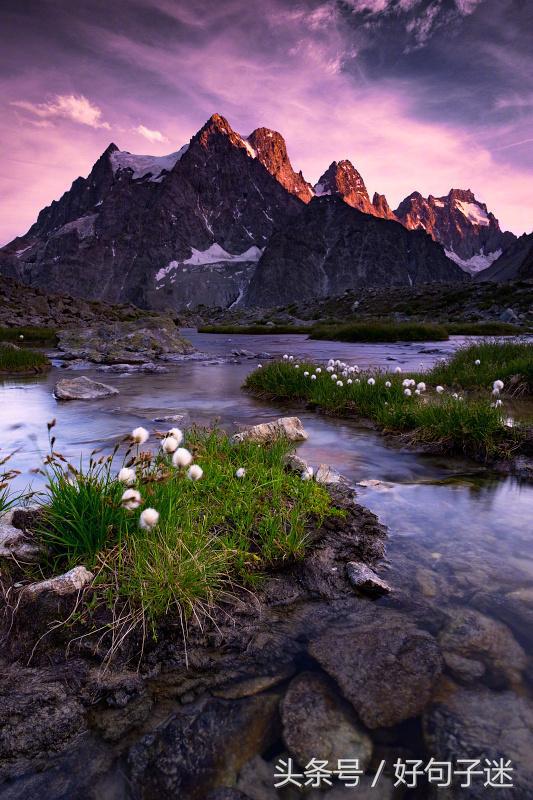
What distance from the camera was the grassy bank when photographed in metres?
3.39

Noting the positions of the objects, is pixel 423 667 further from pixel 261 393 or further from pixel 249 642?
pixel 261 393

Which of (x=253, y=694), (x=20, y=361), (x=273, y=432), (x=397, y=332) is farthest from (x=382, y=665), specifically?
(x=397, y=332)

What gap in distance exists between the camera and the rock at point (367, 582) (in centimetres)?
390

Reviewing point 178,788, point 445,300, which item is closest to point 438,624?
point 178,788

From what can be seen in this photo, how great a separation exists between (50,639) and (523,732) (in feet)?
10.0

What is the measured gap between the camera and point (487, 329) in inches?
1639

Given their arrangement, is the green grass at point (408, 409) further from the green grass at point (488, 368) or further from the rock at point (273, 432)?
the rock at point (273, 432)

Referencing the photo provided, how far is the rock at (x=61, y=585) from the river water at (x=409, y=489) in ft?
7.15

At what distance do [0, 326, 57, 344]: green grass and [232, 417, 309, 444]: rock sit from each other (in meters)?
32.7

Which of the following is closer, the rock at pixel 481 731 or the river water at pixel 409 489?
the rock at pixel 481 731

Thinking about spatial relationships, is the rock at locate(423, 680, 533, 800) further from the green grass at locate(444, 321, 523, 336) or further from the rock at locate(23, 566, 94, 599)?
the green grass at locate(444, 321, 523, 336)

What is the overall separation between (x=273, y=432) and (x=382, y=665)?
4.89 metres

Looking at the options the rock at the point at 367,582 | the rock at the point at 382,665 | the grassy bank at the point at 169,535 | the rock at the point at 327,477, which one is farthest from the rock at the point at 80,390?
the rock at the point at 382,665

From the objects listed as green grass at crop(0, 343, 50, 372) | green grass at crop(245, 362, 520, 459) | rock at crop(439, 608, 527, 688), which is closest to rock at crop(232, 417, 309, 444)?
green grass at crop(245, 362, 520, 459)
